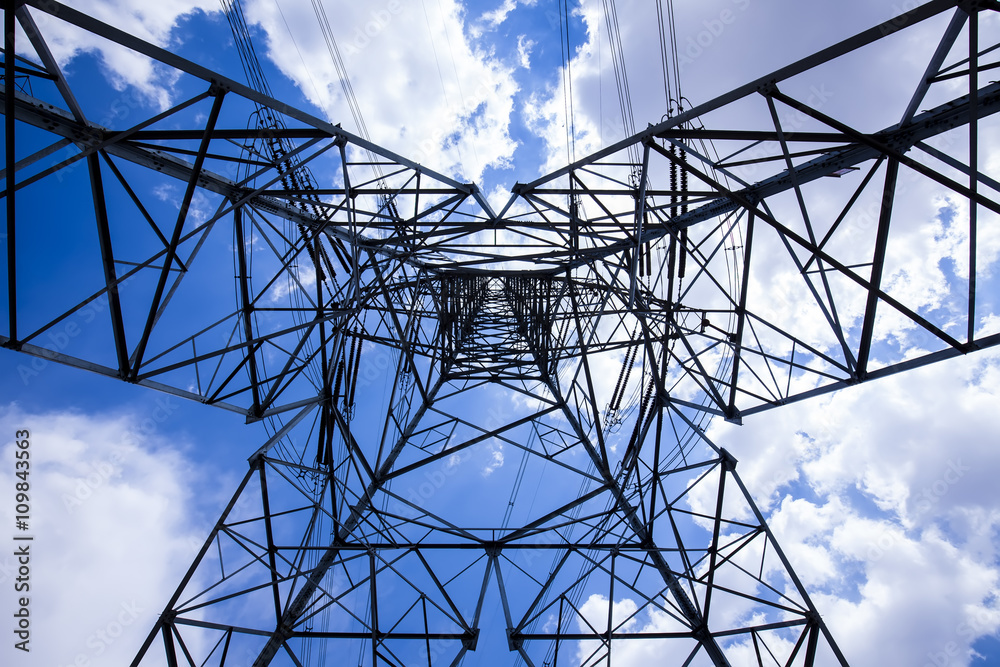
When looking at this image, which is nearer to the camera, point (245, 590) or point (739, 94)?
point (739, 94)

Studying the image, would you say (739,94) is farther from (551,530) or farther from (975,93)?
(551,530)

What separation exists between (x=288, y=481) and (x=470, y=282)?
10423 mm

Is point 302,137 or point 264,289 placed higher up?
point 302,137

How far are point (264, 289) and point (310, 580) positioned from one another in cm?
489

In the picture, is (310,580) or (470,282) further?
(470,282)

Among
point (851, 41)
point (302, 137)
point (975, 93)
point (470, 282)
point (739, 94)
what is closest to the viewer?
point (975, 93)

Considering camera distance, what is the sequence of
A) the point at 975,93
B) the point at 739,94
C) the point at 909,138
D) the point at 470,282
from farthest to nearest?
the point at 470,282, the point at 739,94, the point at 909,138, the point at 975,93

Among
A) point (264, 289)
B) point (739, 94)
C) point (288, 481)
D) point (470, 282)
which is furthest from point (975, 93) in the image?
point (470, 282)

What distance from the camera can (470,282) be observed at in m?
16.8

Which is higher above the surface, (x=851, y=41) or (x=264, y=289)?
(x=264, y=289)

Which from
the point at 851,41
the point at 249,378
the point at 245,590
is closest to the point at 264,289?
the point at 249,378

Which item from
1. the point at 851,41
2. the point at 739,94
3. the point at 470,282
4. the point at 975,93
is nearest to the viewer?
the point at 975,93

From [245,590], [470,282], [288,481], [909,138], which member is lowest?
[245,590]

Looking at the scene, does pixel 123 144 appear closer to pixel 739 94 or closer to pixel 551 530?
pixel 739 94
